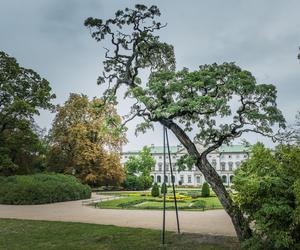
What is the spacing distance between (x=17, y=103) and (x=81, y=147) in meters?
12.8

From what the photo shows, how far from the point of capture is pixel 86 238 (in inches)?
404

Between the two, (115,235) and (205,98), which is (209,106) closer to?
(205,98)

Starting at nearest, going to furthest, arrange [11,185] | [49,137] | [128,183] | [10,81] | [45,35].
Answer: [45,35] < [11,185] < [10,81] < [49,137] < [128,183]

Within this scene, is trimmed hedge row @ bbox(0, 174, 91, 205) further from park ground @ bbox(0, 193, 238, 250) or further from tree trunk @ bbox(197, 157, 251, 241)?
tree trunk @ bbox(197, 157, 251, 241)

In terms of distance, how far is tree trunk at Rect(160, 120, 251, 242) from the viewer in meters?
8.78

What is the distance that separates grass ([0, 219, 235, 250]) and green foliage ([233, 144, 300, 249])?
1868mm

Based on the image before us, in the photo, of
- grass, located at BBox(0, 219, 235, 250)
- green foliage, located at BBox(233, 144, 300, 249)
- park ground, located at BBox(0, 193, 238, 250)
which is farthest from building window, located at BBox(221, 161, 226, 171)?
green foliage, located at BBox(233, 144, 300, 249)

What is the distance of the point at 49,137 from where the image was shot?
37.1m

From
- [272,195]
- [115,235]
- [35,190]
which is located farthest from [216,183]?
[35,190]

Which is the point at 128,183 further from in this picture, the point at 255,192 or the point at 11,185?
the point at 255,192

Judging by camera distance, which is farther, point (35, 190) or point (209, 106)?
point (35, 190)

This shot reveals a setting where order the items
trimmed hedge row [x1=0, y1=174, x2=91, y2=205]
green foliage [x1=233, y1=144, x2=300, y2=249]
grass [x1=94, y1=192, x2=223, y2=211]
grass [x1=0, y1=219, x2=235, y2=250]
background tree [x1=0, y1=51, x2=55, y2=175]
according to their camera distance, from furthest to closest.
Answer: background tree [x1=0, y1=51, x2=55, y2=175] → trimmed hedge row [x1=0, y1=174, x2=91, y2=205] → grass [x1=94, y1=192, x2=223, y2=211] → grass [x1=0, y1=219, x2=235, y2=250] → green foliage [x1=233, y1=144, x2=300, y2=249]

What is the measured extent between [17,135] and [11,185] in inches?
183

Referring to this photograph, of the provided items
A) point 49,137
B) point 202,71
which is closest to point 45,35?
point 202,71
